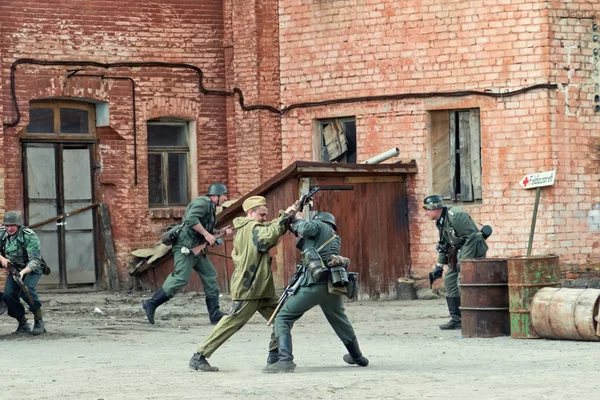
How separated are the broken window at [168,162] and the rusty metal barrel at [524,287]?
9.10 m

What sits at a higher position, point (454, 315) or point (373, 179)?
point (373, 179)

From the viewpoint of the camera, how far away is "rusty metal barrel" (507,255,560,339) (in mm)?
14727

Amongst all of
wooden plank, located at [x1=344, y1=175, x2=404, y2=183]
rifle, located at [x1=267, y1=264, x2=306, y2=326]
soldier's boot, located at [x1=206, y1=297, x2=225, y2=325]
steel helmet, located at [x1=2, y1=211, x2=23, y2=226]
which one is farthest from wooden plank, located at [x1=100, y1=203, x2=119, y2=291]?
rifle, located at [x1=267, y1=264, x2=306, y2=326]

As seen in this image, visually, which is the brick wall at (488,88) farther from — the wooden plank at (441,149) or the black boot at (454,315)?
the black boot at (454,315)

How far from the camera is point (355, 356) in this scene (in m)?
12.5

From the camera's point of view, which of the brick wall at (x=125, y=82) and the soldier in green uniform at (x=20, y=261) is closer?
the soldier in green uniform at (x=20, y=261)

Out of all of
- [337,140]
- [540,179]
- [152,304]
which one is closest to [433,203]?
[152,304]

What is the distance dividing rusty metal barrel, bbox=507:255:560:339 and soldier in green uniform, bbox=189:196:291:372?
11.4 ft

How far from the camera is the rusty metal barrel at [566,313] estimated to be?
46.5 ft

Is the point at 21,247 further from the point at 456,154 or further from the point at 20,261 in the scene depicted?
the point at 456,154

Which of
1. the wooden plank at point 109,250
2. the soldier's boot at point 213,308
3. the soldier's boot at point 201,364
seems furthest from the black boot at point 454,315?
the wooden plank at point 109,250

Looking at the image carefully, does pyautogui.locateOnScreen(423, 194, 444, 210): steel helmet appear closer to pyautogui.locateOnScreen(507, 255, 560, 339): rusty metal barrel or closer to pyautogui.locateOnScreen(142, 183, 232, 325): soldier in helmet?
pyautogui.locateOnScreen(507, 255, 560, 339): rusty metal barrel

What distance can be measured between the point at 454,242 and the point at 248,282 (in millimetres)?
4412

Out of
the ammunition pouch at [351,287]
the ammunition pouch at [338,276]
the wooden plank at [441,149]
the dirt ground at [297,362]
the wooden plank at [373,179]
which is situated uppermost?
the wooden plank at [441,149]
